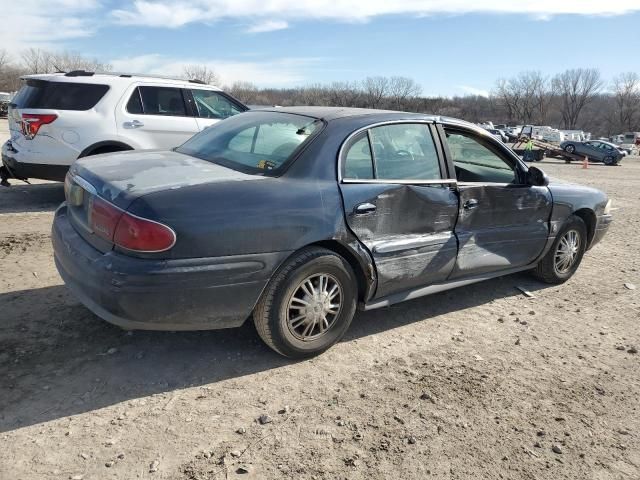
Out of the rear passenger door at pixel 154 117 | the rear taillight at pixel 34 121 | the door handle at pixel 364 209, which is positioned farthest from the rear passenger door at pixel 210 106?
the door handle at pixel 364 209

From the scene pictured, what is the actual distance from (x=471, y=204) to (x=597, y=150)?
3525cm

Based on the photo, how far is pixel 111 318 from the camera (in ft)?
9.37

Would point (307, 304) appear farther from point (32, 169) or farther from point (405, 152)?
point (32, 169)

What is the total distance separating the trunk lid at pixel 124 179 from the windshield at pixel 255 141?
0.14 metres

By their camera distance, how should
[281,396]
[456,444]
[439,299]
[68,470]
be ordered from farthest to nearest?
[439,299]
[281,396]
[456,444]
[68,470]

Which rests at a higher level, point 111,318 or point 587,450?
point 111,318

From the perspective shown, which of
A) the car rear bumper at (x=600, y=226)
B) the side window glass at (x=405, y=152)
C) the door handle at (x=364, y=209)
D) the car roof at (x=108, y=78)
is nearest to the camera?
the door handle at (x=364, y=209)

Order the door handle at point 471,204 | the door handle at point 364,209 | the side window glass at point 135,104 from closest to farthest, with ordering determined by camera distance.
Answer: the door handle at point 364,209 < the door handle at point 471,204 < the side window glass at point 135,104

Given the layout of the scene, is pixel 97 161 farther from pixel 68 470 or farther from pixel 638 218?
pixel 638 218

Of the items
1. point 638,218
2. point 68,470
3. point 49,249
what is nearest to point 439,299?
point 68,470

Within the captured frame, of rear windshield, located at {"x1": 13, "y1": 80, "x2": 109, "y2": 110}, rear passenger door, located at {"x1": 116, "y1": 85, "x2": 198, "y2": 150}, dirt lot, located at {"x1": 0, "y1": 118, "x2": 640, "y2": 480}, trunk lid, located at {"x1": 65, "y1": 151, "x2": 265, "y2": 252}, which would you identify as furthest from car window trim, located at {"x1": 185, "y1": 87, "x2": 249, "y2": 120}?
trunk lid, located at {"x1": 65, "y1": 151, "x2": 265, "y2": 252}

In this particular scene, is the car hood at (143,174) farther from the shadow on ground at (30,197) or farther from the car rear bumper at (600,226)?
the shadow on ground at (30,197)

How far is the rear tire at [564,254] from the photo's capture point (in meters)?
5.12

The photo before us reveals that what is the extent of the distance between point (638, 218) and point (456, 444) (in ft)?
28.4
